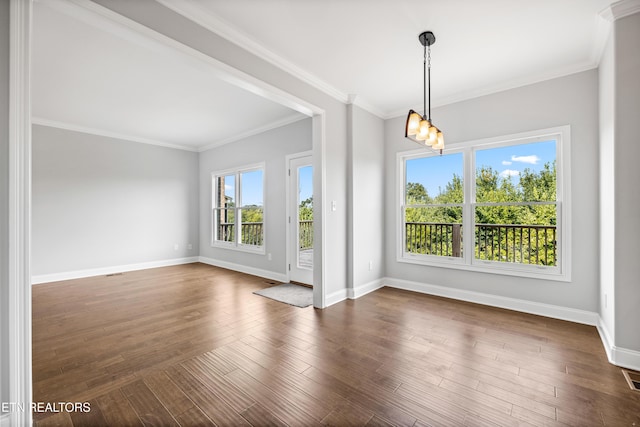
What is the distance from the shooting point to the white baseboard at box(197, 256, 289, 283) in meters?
5.23

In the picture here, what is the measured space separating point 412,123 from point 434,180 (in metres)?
2.17

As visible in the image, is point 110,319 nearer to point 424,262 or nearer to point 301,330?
point 301,330

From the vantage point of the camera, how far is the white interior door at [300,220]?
4953 millimetres

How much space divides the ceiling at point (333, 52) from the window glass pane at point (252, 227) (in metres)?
2.00

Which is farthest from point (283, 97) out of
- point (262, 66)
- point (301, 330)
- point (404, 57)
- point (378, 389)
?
point (378, 389)

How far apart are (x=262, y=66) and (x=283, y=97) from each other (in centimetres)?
38

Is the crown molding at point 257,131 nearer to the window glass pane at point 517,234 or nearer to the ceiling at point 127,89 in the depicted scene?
the ceiling at point 127,89

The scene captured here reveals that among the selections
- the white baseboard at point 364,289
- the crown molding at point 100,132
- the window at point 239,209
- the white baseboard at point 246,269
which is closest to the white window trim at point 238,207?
the window at point 239,209

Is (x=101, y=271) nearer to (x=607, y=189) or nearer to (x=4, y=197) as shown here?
(x=4, y=197)

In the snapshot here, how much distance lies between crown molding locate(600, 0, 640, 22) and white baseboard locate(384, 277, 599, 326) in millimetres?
2767

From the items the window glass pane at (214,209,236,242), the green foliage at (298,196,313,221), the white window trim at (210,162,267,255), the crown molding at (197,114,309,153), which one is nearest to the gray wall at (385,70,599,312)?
the green foliage at (298,196,313,221)

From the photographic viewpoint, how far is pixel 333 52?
300cm

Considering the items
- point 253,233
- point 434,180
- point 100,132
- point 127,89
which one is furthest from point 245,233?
point 434,180

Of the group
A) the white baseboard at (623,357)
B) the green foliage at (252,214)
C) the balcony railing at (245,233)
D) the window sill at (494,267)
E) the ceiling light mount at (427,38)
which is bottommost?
the white baseboard at (623,357)
